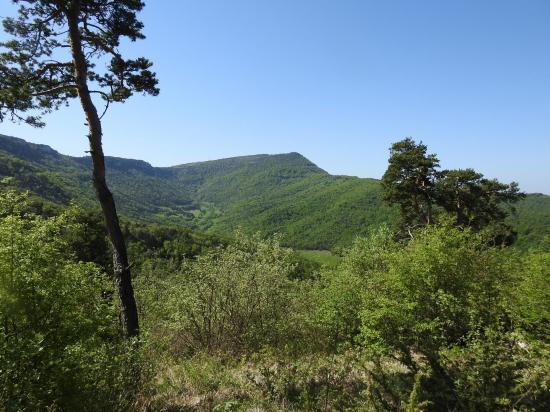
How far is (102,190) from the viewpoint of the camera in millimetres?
9148

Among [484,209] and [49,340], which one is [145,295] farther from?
[484,209]

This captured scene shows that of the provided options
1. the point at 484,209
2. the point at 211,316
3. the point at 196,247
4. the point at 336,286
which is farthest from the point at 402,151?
the point at 196,247

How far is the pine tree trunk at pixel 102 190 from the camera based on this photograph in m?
8.60

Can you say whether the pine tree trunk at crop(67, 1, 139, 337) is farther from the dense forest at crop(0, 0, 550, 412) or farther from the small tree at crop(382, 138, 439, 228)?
the small tree at crop(382, 138, 439, 228)

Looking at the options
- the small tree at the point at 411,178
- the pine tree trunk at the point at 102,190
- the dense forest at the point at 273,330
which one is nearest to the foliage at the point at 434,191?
the small tree at the point at 411,178

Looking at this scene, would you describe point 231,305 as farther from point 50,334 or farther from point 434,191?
point 434,191

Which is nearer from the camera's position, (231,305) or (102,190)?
(102,190)

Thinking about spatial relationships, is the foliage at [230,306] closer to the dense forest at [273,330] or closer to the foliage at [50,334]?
the dense forest at [273,330]

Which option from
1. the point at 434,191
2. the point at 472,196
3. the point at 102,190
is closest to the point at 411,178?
the point at 434,191

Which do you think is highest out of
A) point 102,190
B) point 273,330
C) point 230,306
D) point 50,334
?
point 102,190

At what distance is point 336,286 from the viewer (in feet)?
38.5

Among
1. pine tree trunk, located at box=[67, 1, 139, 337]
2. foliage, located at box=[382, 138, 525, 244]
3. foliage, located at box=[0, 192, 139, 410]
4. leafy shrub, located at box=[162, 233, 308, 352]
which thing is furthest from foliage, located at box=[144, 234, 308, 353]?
foliage, located at box=[382, 138, 525, 244]

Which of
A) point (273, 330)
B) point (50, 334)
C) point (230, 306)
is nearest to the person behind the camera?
point (50, 334)

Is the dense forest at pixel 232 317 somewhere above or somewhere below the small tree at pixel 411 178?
below
